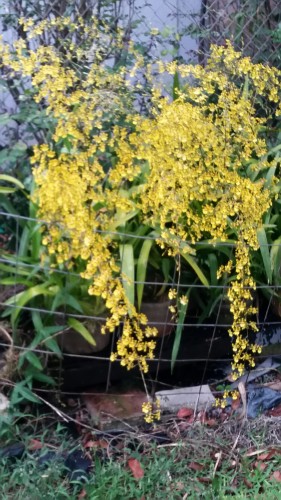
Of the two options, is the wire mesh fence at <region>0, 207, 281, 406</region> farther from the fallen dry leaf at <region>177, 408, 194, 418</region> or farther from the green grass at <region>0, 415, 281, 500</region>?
the green grass at <region>0, 415, 281, 500</region>

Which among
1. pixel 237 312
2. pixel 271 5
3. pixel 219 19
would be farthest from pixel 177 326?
pixel 271 5

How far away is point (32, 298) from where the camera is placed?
10.2 feet

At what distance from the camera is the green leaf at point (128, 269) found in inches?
116

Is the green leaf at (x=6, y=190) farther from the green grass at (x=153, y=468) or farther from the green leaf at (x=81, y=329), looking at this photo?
the green grass at (x=153, y=468)

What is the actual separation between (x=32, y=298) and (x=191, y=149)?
2.93ft

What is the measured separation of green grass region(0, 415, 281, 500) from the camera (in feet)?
8.96

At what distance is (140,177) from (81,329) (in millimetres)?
724

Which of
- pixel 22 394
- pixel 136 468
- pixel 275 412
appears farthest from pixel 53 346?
pixel 275 412

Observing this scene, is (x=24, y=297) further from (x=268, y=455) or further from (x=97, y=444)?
(x=268, y=455)

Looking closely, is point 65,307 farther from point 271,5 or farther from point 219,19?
point 271,5

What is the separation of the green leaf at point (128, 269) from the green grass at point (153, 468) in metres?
0.60

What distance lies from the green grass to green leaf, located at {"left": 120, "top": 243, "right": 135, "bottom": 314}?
60cm

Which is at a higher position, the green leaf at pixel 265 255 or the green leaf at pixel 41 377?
the green leaf at pixel 265 255

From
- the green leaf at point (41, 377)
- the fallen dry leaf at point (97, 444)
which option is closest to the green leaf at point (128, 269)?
the green leaf at point (41, 377)
